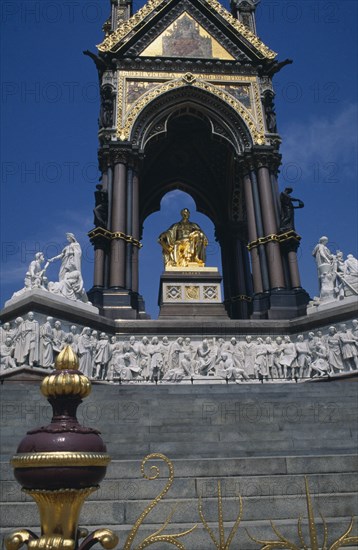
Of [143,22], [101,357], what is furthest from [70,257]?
[143,22]

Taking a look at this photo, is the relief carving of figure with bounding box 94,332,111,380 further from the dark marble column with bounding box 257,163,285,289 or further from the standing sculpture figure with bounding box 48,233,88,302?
the dark marble column with bounding box 257,163,285,289

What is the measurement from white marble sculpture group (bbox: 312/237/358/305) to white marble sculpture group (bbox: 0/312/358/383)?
120cm

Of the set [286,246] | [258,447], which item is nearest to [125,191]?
[286,246]

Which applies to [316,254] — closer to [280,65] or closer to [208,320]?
[208,320]

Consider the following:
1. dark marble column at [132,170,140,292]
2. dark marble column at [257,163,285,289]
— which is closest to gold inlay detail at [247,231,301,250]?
dark marble column at [257,163,285,289]

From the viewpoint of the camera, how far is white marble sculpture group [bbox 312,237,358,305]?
15203mm

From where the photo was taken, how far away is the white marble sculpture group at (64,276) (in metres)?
14.1

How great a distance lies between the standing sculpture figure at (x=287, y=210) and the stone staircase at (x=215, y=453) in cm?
825

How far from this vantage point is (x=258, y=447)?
25.8ft

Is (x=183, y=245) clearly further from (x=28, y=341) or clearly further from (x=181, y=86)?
(x=28, y=341)

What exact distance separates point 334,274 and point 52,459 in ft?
48.7

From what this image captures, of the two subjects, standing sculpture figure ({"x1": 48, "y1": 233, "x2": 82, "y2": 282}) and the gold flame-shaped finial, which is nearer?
the gold flame-shaped finial

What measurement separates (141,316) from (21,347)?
198 inches

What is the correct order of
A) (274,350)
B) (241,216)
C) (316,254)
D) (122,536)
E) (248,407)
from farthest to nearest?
(241,216), (316,254), (274,350), (248,407), (122,536)
